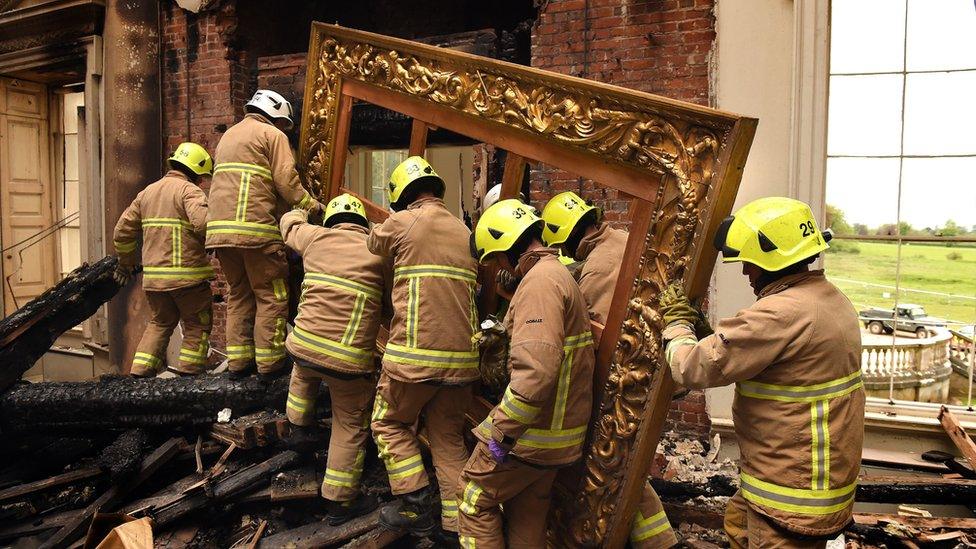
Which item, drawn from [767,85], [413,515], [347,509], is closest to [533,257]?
[413,515]

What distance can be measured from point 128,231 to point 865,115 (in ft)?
18.0

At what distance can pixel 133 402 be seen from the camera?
4.69 metres

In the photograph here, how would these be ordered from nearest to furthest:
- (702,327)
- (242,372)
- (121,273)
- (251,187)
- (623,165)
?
(702,327) < (623,165) < (251,187) < (242,372) < (121,273)

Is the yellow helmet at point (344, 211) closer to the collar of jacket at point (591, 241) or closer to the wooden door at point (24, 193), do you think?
the collar of jacket at point (591, 241)

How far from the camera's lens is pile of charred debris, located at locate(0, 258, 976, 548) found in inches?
157

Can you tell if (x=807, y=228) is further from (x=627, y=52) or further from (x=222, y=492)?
(x=222, y=492)

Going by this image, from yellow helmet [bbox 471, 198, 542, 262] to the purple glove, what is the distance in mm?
862

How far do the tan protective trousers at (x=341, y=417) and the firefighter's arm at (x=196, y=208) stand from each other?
1.49 m

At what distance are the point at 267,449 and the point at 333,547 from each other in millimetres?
1005

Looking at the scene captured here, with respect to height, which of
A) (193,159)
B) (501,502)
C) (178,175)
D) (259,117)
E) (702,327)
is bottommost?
(501,502)

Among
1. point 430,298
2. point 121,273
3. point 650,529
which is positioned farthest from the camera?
point 121,273

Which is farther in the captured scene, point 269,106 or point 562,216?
point 269,106

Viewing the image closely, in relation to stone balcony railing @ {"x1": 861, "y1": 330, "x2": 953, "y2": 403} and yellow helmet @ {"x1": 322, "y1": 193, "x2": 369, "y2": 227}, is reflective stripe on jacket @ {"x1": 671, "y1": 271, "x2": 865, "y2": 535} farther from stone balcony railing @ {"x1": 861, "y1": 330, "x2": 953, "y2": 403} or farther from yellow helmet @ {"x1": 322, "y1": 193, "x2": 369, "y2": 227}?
stone balcony railing @ {"x1": 861, "y1": 330, "x2": 953, "y2": 403}

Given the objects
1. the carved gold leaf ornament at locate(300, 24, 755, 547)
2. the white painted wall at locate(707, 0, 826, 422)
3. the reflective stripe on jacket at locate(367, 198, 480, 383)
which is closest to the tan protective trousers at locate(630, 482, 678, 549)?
the carved gold leaf ornament at locate(300, 24, 755, 547)
